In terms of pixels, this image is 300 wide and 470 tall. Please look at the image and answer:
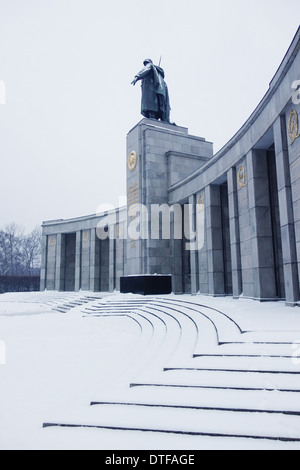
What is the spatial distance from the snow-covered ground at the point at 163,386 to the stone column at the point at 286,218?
1.35m

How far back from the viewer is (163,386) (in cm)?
487

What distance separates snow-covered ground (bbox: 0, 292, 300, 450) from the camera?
3.54 metres

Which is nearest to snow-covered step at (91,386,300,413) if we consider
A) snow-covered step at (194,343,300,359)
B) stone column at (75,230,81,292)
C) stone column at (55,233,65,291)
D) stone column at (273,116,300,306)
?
snow-covered step at (194,343,300,359)

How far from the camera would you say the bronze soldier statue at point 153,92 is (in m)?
23.2

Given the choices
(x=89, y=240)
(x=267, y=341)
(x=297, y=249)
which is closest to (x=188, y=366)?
(x=267, y=341)

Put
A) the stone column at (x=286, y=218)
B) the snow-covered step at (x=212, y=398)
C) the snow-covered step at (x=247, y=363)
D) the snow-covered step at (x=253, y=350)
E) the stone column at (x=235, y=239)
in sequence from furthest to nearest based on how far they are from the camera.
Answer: the stone column at (x=235, y=239) → the stone column at (x=286, y=218) → the snow-covered step at (x=253, y=350) → the snow-covered step at (x=247, y=363) → the snow-covered step at (x=212, y=398)

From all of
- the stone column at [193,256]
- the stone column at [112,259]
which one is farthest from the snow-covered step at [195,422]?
the stone column at [112,259]

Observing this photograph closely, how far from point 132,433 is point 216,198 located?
15392 mm

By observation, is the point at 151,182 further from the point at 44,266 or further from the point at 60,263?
the point at 44,266

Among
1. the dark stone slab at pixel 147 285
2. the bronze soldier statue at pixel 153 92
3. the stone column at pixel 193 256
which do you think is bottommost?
the dark stone slab at pixel 147 285

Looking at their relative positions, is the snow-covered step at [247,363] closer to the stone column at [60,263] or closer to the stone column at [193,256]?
the stone column at [193,256]

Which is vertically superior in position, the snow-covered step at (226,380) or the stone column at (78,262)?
the stone column at (78,262)

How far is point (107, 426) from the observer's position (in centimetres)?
376

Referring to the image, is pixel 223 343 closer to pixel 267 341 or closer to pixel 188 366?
pixel 267 341
